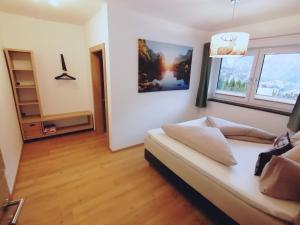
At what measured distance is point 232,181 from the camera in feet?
4.32

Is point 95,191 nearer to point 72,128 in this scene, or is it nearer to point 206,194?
point 206,194

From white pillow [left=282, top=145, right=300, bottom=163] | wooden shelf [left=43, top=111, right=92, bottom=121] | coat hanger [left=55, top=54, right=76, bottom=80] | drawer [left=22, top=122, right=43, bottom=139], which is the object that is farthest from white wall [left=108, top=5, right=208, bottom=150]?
white pillow [left=282, top=145, right=300, bottom=163]

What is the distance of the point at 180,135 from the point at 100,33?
2142 mm

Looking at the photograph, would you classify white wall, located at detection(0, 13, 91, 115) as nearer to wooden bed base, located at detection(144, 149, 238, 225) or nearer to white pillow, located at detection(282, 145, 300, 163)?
wooden bed base, located at detection(144, 149, 238, 225)

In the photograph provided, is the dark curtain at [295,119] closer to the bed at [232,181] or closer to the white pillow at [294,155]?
the bed at [232,181]

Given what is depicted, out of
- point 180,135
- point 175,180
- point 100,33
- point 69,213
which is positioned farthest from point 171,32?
point 69,213

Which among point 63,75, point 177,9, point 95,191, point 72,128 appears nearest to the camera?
point 95,191

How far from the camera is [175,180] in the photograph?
190 centimetres

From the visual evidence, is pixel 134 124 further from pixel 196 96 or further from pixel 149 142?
pixel 196 96

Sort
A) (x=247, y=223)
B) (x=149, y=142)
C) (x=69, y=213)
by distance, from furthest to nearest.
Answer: (x=149, y=142) < (x=69, y=213) < (x=247, y=223)

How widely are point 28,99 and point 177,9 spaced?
3.30m

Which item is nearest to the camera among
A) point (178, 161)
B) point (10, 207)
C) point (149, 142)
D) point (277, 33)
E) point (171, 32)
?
point (10, 207)

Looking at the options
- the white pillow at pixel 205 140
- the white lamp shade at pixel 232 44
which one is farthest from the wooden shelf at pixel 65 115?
the white lamp shade at pixel 232 44

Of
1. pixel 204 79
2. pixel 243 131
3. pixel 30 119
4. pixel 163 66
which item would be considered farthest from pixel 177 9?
pixel 30 119
